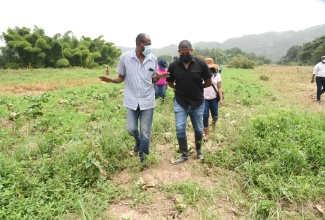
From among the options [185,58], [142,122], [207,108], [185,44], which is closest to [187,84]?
[185,58]

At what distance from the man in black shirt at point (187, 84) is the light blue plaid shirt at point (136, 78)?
0.42 meters

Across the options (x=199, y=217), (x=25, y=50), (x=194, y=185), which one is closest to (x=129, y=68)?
(x=194, y=185)

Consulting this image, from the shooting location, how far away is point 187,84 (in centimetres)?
337

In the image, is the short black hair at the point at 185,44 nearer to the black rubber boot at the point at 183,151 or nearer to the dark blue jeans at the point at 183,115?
the dark blue jeans at the point at 183,115

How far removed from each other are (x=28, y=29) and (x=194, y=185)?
33410 mm

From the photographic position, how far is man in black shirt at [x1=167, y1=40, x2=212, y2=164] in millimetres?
3307

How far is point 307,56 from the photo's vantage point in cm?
3984

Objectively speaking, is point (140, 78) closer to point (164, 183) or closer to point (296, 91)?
point (164, 183)

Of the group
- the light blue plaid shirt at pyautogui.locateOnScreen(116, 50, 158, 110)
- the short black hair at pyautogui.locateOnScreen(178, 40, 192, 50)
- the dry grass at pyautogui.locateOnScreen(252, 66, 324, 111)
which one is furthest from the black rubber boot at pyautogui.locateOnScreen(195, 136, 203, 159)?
the dry grass at pyautogui.locateOnScreen(252, 66, 324, 111)

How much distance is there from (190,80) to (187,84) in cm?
7

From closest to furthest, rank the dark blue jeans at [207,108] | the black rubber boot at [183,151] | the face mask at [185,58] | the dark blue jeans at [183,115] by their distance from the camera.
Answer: the face mask at [185,58] < the dark blue jeans at [183,115] < the black rubber boot at [183,151] < the dark blue jeans at [207,108]

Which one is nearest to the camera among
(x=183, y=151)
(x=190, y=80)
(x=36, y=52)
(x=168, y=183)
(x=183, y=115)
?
(x=168, y=183)

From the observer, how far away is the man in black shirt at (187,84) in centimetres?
331

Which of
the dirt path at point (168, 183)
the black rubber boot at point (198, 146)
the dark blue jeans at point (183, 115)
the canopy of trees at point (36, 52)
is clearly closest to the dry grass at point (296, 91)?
the black rubber boot at point (198, 146)
